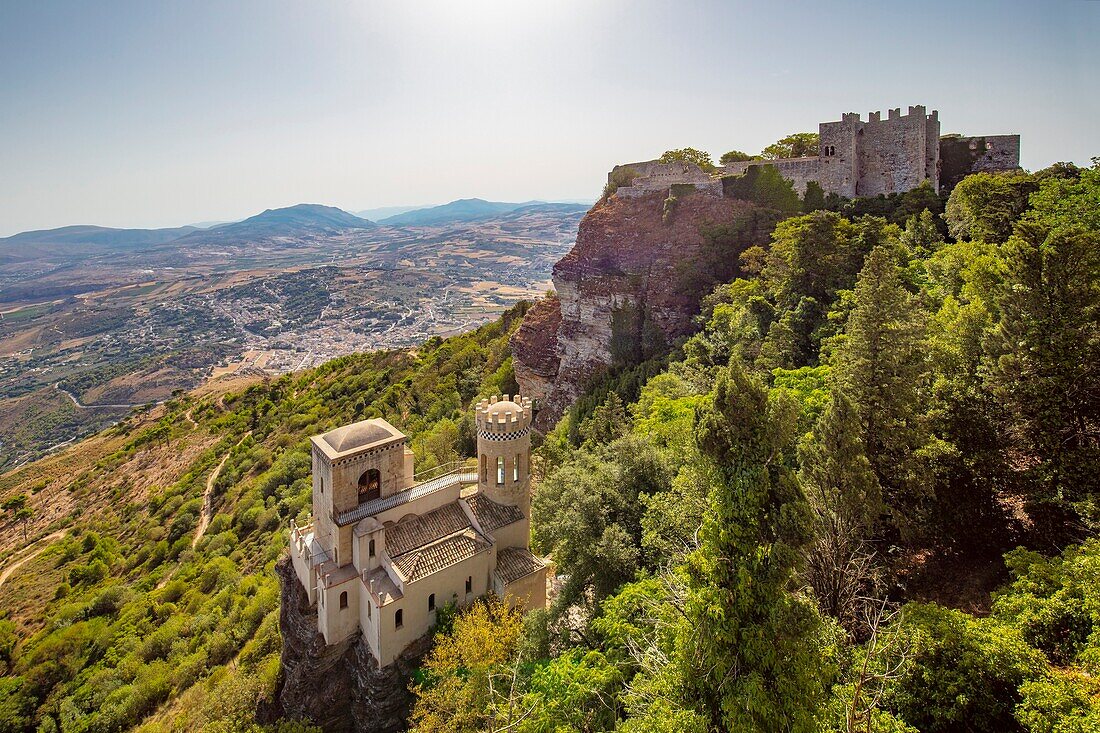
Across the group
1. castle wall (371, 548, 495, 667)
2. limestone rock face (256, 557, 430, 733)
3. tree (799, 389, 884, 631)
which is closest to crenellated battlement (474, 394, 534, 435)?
castle wall (371, 548, 495, 667)

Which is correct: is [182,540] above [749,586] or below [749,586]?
below

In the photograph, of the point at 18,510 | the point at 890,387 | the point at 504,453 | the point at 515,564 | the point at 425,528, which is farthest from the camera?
the point at 18,510

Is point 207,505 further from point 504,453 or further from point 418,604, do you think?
point 504,453

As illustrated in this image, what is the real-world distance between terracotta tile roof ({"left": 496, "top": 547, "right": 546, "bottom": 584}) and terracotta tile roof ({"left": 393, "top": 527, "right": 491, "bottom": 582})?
1287mm

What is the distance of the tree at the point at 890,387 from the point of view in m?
12.3

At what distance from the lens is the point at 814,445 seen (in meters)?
12.1

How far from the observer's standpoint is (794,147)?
48.3 meters

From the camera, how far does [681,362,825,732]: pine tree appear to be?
7602 mm

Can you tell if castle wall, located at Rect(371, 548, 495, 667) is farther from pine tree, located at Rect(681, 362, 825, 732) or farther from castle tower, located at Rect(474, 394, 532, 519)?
pine tree, located at Rect(681, 362, 825, 732)

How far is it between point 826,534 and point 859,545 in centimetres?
64

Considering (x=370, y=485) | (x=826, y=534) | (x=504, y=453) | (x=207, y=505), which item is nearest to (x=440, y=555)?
(x=370, y=485)

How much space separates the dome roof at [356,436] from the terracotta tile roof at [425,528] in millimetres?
3558

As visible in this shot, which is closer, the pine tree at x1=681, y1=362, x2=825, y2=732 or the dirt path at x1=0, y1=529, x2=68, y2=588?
the pine tree at x1=681, y1=362, x2=825, y2=732

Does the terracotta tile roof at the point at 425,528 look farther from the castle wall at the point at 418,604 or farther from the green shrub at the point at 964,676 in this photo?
the green shrub at the point at 964,676
